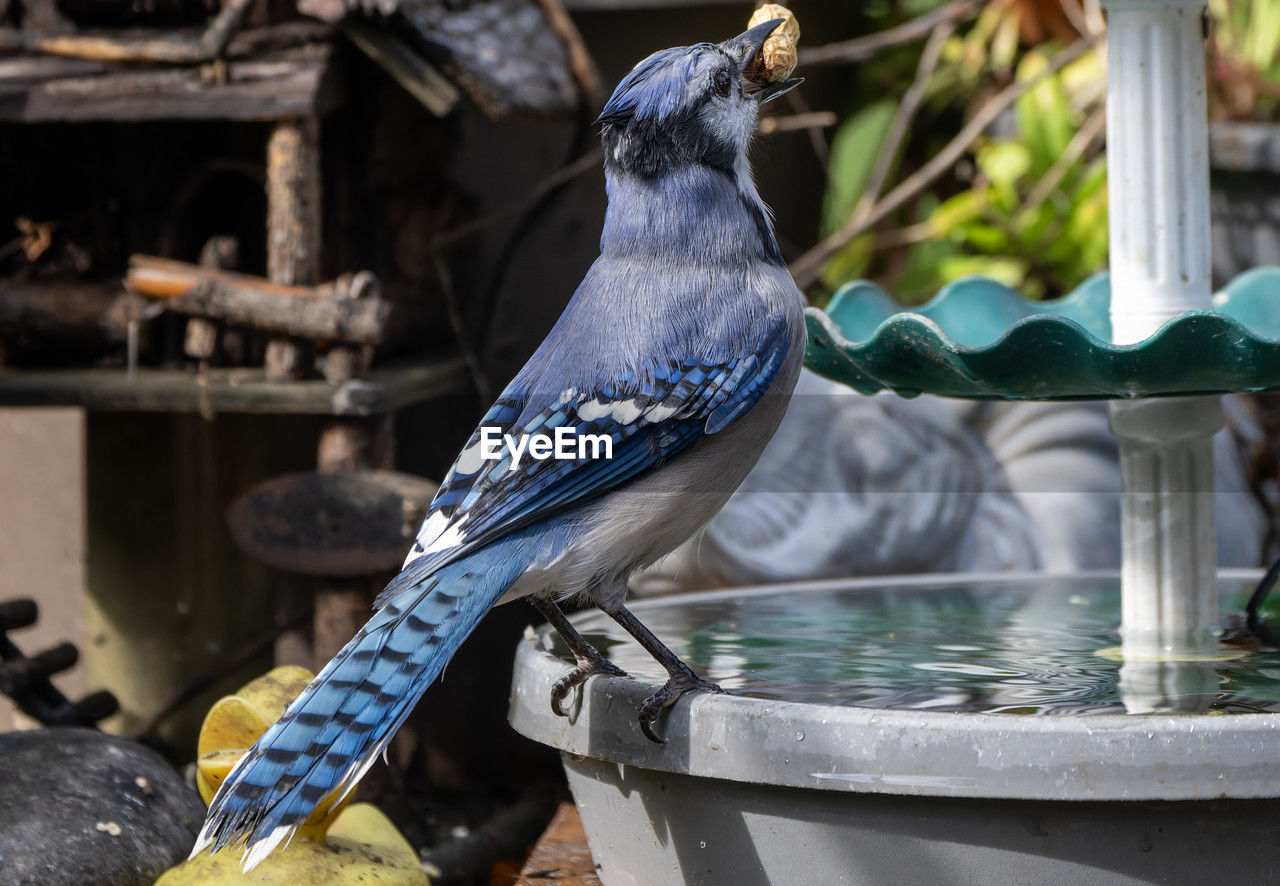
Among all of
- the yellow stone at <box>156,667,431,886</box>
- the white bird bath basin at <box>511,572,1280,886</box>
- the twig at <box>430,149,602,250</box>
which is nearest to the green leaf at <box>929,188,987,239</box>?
the twig at <box>430,149,602,250</box>

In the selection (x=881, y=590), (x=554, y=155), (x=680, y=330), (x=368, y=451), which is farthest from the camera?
(x=554, y=155)

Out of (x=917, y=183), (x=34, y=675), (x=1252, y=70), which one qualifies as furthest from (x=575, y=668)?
(x=1252, y=70)

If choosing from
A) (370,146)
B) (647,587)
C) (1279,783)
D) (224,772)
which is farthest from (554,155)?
(1279,783)

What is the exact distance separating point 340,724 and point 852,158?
Answer: 3.77m

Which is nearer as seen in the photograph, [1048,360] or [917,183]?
[1048,360]

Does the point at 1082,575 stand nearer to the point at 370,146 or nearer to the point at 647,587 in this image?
the point at 647,587

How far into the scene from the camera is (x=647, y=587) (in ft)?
13.2

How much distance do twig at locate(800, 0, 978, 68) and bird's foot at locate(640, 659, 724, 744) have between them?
110 inches

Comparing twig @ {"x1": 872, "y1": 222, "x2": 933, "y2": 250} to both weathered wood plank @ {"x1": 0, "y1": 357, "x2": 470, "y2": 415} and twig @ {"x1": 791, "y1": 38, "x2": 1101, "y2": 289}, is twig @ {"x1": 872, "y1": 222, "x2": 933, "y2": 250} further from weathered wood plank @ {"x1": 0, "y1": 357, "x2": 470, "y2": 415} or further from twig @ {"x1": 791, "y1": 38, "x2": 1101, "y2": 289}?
weathered wood plank @ {"x1": 0, "y1": 357, "x2": 470, "y2": 415}

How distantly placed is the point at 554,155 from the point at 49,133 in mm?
1406

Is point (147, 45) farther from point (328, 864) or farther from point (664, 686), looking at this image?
point (664, 686)

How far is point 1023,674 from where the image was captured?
2.06 meters

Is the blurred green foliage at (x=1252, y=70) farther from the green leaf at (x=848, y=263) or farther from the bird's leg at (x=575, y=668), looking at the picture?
Answer: the bird's leg at (x=575, y=668)

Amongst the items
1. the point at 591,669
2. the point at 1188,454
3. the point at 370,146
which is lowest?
the point at 591,669
